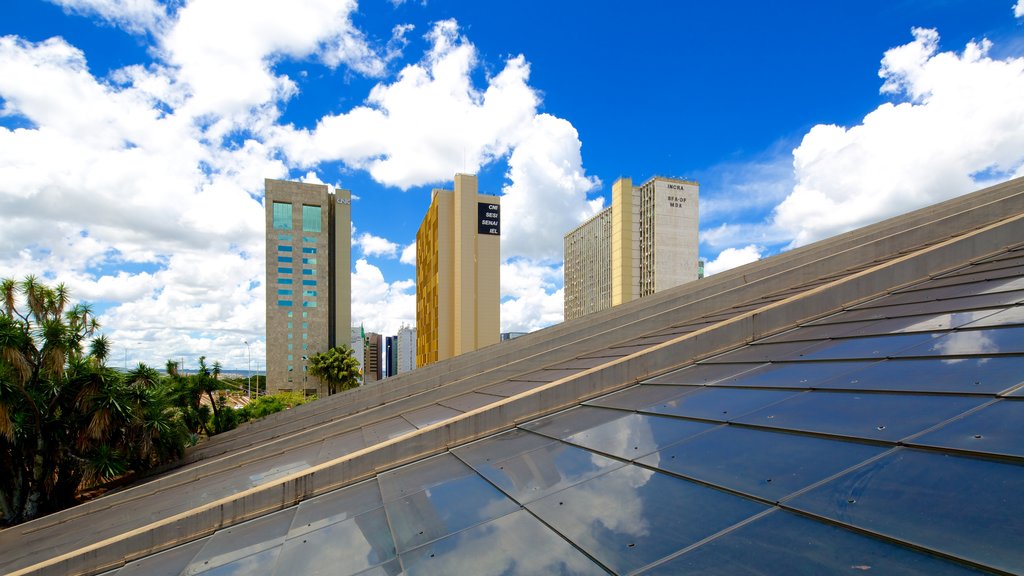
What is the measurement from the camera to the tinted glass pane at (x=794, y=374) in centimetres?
610

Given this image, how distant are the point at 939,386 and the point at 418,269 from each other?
311ft

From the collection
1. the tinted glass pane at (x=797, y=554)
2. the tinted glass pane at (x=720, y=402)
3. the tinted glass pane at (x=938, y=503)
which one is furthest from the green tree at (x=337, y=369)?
the tinted glass pane at (x=938, y=503)

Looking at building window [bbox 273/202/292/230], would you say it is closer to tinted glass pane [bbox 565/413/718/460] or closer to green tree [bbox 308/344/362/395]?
green tree [bbox 308/344/362/395]

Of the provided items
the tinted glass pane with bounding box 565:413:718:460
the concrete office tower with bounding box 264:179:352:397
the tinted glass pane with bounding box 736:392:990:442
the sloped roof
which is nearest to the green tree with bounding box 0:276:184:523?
the sloped roof

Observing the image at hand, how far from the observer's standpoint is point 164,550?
6.23m

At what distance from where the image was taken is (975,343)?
560 cm

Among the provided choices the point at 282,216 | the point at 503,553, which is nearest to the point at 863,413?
the point at 503,553

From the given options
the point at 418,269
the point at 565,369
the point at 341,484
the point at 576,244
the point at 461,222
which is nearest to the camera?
the point at 341,484

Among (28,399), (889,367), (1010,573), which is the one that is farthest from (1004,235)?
(28,399)

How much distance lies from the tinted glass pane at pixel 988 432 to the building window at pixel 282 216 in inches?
3736

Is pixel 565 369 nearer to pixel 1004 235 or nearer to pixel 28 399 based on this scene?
pixel 1004 235

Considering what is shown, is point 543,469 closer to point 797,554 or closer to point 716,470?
point 716,470

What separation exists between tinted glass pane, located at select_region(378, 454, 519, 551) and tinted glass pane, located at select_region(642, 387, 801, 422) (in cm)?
285

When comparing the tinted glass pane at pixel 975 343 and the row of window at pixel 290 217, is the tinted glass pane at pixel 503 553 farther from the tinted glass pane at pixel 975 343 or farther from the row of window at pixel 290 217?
the row of window at pixel 290 217
